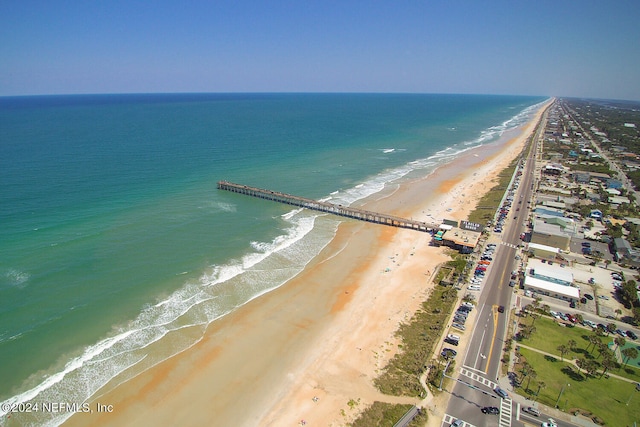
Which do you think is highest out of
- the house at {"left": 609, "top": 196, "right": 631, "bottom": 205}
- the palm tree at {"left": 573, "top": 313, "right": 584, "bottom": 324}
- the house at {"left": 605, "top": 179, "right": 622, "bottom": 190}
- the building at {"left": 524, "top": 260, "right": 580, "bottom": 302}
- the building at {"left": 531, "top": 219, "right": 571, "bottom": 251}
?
the house at {"left": 605, "top": 179, "right": 622, "bottom": 190}

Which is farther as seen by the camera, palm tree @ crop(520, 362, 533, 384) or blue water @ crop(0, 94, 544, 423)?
blue water @ crop(0, 94, 544, 423)

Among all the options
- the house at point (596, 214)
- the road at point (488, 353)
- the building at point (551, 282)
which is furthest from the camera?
the house at point (596, 214)

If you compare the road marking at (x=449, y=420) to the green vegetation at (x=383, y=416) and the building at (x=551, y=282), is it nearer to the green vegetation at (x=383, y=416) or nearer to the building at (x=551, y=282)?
the green vegetation at (x=383, y=416)

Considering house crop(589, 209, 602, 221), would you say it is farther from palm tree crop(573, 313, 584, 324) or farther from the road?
palm tree crop(573, 313, 584, 324)

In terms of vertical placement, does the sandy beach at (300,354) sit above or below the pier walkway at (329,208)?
below

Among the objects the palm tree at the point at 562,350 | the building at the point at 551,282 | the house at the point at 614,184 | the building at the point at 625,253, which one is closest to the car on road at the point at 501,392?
the palm tree at the point at 562,350

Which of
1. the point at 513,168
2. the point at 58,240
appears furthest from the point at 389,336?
the point at 513,168

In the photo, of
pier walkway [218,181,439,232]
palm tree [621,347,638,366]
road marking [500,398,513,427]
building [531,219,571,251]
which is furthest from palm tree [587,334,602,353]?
pier walkway [218,181,439,232]
